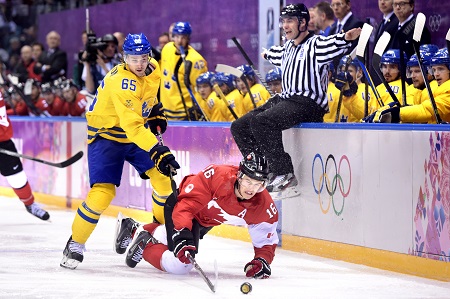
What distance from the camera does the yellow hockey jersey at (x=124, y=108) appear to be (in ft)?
18.9

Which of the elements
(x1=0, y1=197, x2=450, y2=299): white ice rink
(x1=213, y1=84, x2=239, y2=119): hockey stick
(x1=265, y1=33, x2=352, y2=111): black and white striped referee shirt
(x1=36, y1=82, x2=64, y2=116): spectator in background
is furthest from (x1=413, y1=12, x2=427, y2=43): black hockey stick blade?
(x1=36, y1=82, x2=64, y2=116): spectator in background

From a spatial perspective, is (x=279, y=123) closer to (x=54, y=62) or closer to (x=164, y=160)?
(x=164, y=160)

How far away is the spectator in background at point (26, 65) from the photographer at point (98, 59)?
7.74 feet

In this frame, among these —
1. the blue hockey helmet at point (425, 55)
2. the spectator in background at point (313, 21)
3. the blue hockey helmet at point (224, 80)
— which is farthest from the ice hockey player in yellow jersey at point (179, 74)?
the blue hockey helmet at point (425, 55)

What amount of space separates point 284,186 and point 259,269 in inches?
57.2

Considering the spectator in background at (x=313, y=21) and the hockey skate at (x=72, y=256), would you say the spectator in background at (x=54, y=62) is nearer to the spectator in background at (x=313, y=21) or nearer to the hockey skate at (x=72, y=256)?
the spectator in background at (x=313, y=21)

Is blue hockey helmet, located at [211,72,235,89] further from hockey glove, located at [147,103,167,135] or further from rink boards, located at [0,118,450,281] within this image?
hockey glove, located at [147,103,167,135]

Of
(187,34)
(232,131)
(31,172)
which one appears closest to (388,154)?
(232,131)

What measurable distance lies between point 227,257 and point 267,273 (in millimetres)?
1071

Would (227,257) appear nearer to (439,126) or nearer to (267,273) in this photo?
(267,273)

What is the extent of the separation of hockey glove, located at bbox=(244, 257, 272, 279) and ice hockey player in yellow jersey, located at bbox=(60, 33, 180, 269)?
765 mm

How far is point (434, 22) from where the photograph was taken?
730 centimetres

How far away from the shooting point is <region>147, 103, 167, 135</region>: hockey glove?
20.5ft

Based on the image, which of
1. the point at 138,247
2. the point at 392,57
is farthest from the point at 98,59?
the point at 138,247
